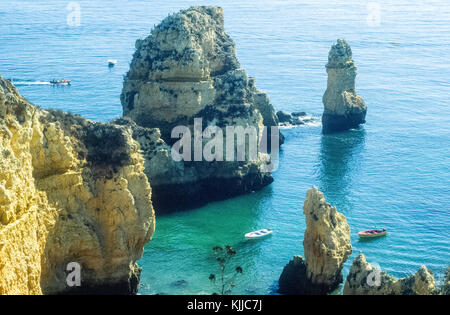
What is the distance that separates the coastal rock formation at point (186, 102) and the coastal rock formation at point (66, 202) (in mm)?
20446

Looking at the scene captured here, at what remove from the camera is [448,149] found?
89688 millimetres

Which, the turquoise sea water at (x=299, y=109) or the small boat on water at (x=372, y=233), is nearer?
the turquoise sea water at (x=299, y=109)

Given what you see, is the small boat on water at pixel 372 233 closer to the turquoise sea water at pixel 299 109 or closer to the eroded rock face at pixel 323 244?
the turquoise sea water at pixel 299 109

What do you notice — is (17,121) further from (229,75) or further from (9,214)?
→ (229,75)

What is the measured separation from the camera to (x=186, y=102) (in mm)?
70812

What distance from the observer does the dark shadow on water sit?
75875mm

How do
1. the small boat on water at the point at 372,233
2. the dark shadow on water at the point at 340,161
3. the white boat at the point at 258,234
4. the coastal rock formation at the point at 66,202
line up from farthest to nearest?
the dark shadow on water at the point at 340,161, the white boat at the point at 258,234, the small boat on water at the point at 372,233, the coastal rock formation at the point at 66,202

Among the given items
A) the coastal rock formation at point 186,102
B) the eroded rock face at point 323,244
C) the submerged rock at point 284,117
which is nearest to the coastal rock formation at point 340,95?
A: the submerged rock at point 284,117

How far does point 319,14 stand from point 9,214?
16086 centimetres

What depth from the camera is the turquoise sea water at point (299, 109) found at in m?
59.6

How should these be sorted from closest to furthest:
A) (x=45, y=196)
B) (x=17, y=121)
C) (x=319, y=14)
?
(x=17, y=121)
(x=45, y=196)
(x=319, y=14)

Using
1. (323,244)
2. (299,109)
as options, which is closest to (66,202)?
(323,244)
